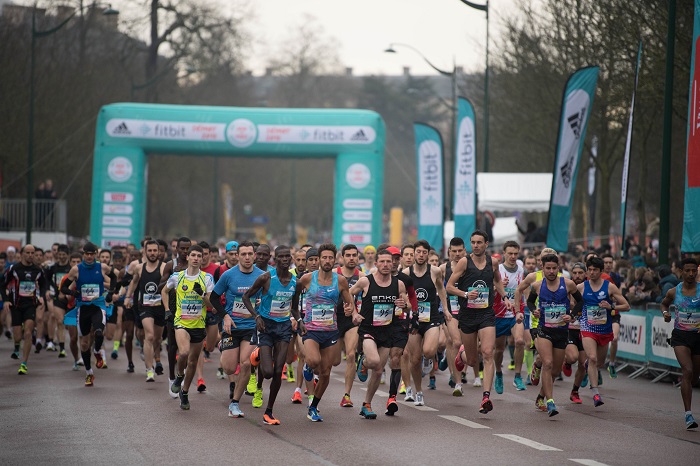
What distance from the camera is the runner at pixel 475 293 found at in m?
14.2

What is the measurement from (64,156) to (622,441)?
109 feet

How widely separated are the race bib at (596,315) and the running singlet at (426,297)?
199 centimetres

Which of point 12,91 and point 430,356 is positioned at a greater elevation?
point 12,91

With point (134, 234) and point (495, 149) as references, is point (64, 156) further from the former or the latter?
point (495, 149)

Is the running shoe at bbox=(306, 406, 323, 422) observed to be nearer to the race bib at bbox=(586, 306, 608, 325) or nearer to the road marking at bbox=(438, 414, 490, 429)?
the road marking at bbox=(438, 414, 490, 429)

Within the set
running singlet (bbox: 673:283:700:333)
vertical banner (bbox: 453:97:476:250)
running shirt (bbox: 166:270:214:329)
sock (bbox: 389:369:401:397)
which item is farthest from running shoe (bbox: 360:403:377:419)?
vertical banner (bbox: 453:97:476:250)

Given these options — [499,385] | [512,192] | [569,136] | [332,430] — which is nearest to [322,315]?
[332,430]

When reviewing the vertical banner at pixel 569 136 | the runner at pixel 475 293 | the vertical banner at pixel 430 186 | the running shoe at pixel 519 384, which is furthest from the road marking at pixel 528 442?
the vertical banner at pixel 430 186

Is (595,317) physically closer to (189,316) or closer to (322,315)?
(322,315)

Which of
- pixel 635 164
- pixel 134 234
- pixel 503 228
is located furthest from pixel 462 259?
pixel 635 164

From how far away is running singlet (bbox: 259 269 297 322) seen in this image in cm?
1288

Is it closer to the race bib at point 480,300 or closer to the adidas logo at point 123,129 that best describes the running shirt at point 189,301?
the race bib at point 480,300

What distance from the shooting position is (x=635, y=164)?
45.5 meters

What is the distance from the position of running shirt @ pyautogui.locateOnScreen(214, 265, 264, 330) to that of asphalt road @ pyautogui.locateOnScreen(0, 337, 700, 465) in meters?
0.97
